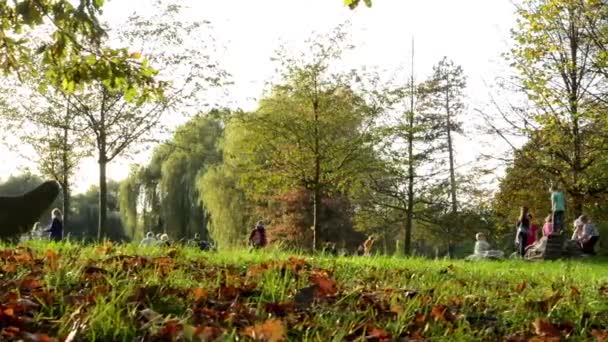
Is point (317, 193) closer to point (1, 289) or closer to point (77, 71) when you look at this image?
point (77, 71)

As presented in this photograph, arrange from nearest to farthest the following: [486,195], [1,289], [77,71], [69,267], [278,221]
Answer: [1,289], [69,267], [77,71], [486,195], [278,221]

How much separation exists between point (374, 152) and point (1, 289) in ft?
78.6

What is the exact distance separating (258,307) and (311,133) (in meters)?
22.6

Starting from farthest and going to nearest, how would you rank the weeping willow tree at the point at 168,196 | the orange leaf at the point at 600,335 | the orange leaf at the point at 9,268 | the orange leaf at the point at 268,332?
the weeping willow tree at the point at 168,196, the orange leaf at the point at 9,268, the orange leaf at the point at 600,335, the orange leaf at the point at 268,332

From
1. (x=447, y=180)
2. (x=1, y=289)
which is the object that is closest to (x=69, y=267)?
(x=1, y=289)

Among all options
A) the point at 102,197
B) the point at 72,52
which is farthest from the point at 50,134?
the point at 72,52

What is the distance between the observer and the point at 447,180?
33281 mm

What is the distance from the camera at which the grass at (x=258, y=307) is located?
287 centimetres

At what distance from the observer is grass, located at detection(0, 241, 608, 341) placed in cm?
287

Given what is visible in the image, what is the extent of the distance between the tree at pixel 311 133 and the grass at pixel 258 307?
20.8 metres

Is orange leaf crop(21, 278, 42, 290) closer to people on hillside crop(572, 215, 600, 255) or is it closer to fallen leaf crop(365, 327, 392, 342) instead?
fallen leaf crop(365, 327, 392, 342)

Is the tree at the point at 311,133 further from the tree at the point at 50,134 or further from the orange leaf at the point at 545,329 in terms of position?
the orange leaf at the point at 545,329

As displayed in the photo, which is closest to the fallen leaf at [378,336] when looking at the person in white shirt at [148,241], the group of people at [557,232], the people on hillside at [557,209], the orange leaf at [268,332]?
the orange leaf at [268,332]

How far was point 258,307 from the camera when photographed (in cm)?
348
